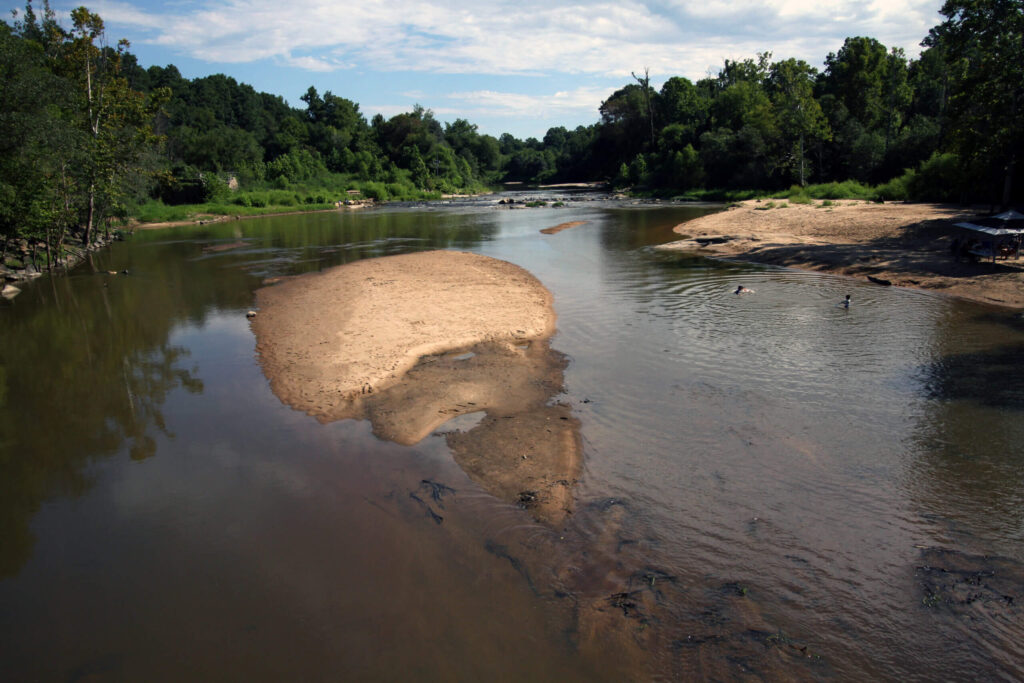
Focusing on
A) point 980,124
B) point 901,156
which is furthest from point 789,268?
point 901,156

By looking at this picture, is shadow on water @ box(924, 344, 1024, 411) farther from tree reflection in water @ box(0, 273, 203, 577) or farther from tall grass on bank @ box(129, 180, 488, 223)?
tall grass on bank @ box(129, 180, 488, 223)

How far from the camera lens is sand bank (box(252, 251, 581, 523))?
324 inches

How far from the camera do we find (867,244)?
26125 millimetres

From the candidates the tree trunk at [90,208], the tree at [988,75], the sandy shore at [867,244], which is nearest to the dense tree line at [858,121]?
the tree at [988,75]

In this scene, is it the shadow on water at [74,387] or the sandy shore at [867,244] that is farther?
the sandy shore at [867,244]

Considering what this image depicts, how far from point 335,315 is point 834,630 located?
43.9 feet

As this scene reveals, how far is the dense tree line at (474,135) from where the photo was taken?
23250mm

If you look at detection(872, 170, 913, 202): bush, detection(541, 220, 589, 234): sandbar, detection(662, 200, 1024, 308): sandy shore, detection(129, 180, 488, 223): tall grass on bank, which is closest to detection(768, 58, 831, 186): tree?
detection(872, 170, 913, 202): bush

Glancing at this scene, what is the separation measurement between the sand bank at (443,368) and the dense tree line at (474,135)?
14.8 metres

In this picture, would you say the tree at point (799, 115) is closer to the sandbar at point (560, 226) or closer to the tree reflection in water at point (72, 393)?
the sandbar at point (560, 226)

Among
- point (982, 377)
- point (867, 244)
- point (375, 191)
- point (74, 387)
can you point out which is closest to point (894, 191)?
point (867, 244)

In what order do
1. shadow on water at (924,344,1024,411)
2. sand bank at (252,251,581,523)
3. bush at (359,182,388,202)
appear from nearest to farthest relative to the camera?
sand bank at (252,251,581,523), shadow on water at (924,344,1024,411), bush at (359,182,388,202)

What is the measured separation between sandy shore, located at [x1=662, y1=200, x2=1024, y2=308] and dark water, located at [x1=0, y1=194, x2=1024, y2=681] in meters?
6.81

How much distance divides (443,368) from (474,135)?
452 feet
